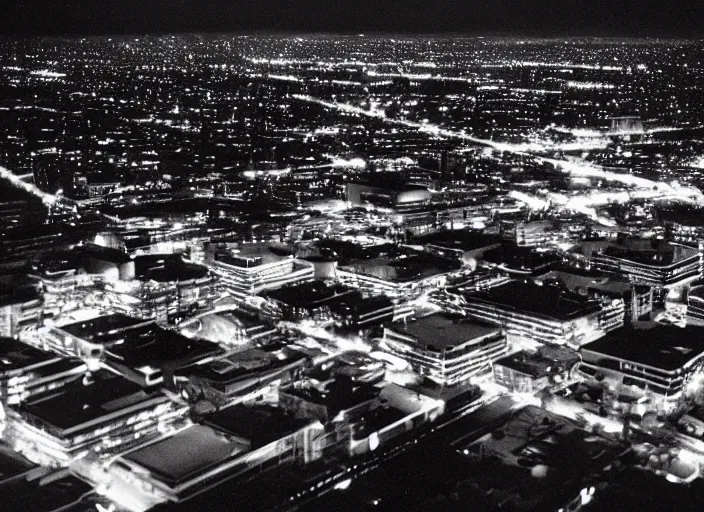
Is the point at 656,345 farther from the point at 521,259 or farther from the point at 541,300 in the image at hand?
the point at 521,259

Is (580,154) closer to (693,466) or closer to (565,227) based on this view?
(565,227)

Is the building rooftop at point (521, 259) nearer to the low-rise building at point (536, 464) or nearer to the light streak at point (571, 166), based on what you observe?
the light streak at point (571, 166)

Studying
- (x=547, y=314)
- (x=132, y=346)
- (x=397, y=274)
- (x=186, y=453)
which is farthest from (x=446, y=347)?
(x=132, y=346)

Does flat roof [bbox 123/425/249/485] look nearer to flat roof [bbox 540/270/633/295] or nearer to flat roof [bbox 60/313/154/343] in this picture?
flat roof [bbox 60/313/154/343]

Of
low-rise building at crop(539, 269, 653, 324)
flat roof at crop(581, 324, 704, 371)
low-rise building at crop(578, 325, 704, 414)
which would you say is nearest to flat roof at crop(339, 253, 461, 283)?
low-rise building at crop(539, 269, 653, 324)

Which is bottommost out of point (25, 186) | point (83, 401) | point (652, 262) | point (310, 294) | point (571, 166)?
point (571, 166)

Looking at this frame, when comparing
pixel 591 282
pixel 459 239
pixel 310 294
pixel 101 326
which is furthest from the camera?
pixel 459 239

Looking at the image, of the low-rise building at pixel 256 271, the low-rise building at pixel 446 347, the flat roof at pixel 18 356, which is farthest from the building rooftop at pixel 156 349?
the low-rise building at pixel 256 271
